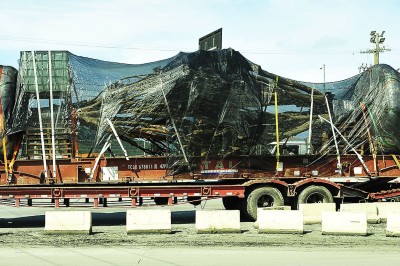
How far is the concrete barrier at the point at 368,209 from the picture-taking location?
55.6 ft

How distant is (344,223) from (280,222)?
153 centimetres

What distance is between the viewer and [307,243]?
43.0 feet

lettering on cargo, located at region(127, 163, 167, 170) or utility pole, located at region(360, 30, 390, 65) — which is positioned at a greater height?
utility pole, located at region(360, 30, 390, 65)

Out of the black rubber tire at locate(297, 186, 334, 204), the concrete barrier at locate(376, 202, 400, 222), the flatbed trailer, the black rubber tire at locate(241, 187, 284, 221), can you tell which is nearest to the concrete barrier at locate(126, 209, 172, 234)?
the flatbed trailer

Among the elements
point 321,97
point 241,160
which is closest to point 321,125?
point 321,97

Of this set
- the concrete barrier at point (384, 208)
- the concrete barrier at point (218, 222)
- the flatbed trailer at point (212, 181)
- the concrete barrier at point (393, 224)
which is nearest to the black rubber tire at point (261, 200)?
the flatbed trailer at point (212, 181)

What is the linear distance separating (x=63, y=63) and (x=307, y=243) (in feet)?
26.6

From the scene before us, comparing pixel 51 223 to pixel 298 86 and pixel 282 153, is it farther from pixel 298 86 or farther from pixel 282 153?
pixel 298 86

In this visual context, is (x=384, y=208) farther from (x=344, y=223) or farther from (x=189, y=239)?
(x=189, y=239)

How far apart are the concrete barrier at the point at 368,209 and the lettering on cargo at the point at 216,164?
3.36 metres

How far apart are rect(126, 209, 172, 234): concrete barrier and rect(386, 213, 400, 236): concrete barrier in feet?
17.3

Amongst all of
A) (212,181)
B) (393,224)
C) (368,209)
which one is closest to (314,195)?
(368,209)

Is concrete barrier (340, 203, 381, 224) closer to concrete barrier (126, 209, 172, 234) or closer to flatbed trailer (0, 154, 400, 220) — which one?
flatbed trailer (0, 154, 400, 220)

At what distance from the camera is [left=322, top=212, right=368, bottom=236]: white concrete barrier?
14352 mm
